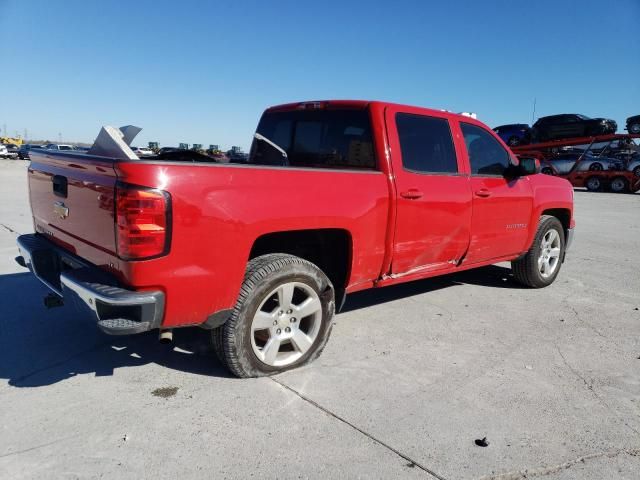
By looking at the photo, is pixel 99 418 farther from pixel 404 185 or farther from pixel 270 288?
pixel 404 185

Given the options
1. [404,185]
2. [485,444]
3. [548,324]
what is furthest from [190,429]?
[548,324]

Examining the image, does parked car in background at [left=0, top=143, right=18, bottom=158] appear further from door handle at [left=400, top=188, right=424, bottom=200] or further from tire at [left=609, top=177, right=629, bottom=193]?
door handle at [left=400, top=188, right=424, bottom=200]

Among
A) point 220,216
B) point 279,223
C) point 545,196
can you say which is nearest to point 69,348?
point 220,216

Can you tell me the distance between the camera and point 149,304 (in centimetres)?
251

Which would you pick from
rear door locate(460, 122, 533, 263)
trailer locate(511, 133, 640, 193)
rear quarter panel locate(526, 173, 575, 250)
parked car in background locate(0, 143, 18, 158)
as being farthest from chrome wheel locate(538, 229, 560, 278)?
parked car in background locate(0, 143, 18, 158)

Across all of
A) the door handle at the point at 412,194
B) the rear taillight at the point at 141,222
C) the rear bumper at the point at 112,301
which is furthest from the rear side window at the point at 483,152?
the rear bumper at the point at 112,301

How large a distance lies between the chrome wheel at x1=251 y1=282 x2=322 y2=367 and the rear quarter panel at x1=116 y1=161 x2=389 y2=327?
1.12 ft

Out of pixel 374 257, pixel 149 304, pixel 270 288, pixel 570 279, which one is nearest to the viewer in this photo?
pixel 149 304

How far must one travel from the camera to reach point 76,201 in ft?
9.70

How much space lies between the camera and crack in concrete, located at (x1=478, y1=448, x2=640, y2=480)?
228cm

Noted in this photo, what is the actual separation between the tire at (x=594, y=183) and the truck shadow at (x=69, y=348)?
24.4m

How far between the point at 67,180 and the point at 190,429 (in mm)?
1702

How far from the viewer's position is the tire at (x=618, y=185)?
2383cm

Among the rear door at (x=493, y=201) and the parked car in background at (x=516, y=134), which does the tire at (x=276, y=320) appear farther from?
the parked car in background at (x=516, y=134)
